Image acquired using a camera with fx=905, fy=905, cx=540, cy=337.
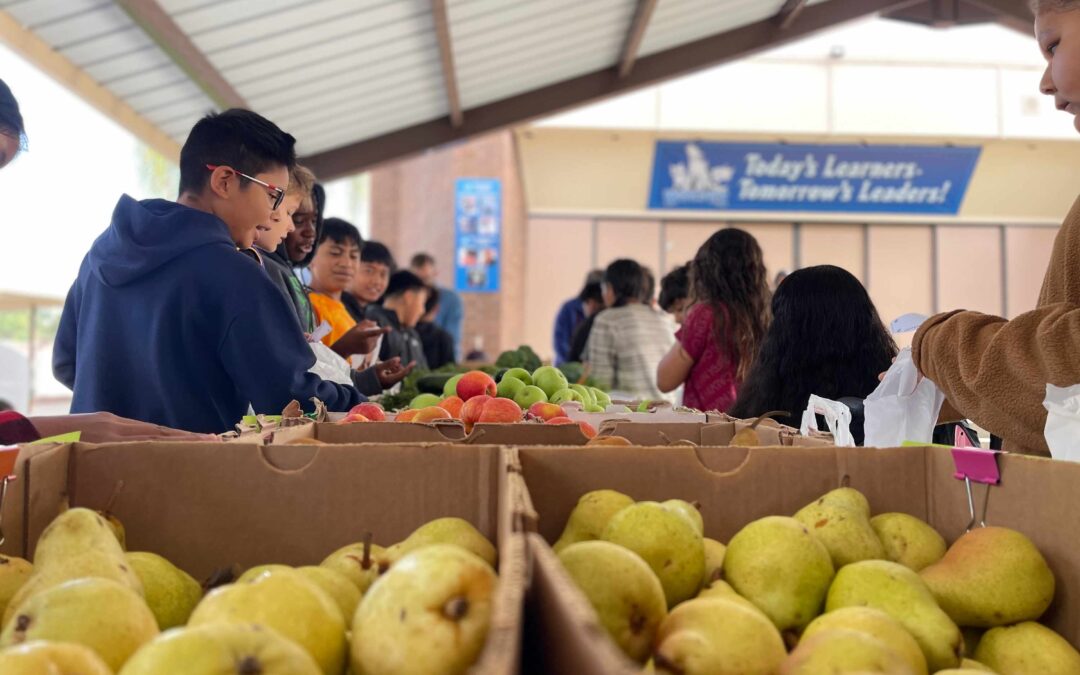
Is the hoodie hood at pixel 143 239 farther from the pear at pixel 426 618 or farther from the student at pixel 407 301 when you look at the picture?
the student at pixel 407 301

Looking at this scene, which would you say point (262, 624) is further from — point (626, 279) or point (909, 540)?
point (626, 279)

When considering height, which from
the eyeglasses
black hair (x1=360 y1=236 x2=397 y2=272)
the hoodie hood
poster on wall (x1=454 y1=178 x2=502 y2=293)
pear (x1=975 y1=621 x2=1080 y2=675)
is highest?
poster on wall (x1=454 y1=178 x2=502 y2=293)

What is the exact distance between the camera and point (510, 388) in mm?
3252

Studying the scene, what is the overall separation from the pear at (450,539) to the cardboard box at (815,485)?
79 millimetres

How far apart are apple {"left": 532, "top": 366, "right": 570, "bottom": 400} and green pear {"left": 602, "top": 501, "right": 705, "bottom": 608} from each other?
2.17 m

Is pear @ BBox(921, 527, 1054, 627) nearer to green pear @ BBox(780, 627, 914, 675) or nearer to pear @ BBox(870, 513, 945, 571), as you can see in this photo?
pear @ BBox(870, 513, 945, 571)

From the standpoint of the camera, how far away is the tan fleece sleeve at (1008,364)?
1.53 meters

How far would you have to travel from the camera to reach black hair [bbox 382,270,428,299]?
6.81m

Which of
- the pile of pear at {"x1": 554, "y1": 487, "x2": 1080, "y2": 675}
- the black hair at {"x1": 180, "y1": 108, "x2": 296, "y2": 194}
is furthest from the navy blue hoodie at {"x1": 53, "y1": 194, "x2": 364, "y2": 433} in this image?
the pile of pear at {"x1": 554, "y1": 487, "x2": 1080, "y2": 675}

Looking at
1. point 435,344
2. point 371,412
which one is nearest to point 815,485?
point 371,412

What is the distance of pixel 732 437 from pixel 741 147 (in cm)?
1144

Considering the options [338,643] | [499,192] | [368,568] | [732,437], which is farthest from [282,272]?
[499,192]

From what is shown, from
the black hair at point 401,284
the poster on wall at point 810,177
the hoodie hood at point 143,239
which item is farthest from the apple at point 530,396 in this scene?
the poster on wall at point 810,177

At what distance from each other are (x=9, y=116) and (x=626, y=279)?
4.10 meters
